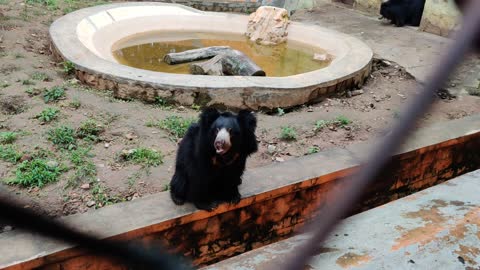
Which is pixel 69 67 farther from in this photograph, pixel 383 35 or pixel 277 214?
pixel 383 35

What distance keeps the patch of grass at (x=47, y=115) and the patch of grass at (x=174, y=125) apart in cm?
84

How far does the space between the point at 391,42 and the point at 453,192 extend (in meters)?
4.82

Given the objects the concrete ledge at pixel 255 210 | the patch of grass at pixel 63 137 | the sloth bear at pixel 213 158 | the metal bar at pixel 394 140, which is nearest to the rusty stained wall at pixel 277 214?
the concrete ledge at pixel 255 210

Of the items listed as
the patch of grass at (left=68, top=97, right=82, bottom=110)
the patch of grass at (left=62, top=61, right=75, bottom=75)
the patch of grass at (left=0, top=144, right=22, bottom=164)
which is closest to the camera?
the patch of grass at (left=0, top=144, right=22, bottom=164)

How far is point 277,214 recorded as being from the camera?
9.85 ft

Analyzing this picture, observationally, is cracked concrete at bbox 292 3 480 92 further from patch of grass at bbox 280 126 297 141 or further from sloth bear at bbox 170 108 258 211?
sloth bear at bbox 170 108 258 211

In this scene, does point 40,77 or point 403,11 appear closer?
point 40,77

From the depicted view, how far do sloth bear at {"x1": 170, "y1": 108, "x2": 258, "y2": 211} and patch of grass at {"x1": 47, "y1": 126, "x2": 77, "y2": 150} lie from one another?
4.45 feet

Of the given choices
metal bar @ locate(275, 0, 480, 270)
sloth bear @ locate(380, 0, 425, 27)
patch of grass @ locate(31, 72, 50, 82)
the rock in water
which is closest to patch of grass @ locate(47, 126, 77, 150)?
patch of grass @ locate(31, 72, 50, 82)

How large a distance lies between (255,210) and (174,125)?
4.98 feet

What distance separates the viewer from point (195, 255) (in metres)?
2.76

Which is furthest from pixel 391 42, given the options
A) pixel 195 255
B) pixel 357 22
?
pixel 195 255

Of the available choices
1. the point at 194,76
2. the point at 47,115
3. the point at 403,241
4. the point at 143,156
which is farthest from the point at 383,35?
the point at 403,241

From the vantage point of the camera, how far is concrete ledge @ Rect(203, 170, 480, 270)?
2.17m
